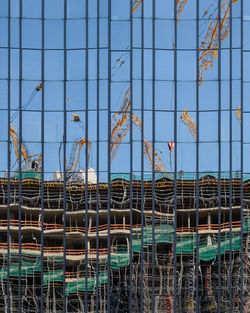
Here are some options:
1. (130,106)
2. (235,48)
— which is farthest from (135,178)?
(235,48)

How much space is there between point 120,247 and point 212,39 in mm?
10294

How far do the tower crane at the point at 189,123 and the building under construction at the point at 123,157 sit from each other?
45 mm

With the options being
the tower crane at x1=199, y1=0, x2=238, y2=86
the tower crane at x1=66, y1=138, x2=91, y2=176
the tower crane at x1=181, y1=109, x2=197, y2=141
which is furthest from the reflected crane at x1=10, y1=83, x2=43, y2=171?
the tower crane at x1=199, y1=0, x2=238, y2=86

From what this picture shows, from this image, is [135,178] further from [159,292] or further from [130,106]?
[159,292]

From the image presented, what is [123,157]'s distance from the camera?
22.2m

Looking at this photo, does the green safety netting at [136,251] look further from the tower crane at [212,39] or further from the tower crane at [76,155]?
the tower crane at [212,39]

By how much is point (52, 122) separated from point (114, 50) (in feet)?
14.1

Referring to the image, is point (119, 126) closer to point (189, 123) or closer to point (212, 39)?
point (189, 123)

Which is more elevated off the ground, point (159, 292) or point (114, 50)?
point (114, 50)

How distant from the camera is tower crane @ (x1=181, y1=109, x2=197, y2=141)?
885 inches

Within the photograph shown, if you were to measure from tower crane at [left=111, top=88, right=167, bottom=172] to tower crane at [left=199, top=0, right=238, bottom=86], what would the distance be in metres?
3.43

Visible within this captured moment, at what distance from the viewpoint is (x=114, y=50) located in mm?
22500

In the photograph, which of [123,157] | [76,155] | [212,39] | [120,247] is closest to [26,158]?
[76,155]

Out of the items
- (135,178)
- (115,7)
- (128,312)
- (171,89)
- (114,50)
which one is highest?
(115,7)
